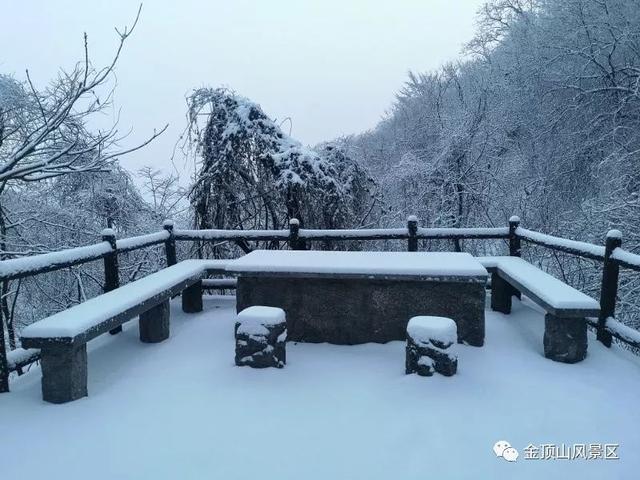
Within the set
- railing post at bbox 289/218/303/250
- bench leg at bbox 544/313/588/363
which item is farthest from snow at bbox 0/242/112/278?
bench leg at bbox 544/313/588/363

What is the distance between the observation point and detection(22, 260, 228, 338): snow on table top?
10.0ft

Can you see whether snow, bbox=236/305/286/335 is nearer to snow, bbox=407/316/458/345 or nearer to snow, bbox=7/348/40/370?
snow, bbox=407/316/458/345

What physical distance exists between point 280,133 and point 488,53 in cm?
1453

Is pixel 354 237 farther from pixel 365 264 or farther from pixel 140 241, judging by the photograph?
pixel 140 241

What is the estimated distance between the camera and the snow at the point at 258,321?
3.70 meters

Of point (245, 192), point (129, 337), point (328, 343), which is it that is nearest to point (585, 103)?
point (245, 192)

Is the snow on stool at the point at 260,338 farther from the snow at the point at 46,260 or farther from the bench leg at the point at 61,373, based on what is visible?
the snow at the point at 46,260

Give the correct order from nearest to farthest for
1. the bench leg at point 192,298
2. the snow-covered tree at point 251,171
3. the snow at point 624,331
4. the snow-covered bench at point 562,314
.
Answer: the snow-covered bench at point 562,314 < the snow at point 624,331 < the bench leg at point 192,298 < the snow-covered tree at point 251,171

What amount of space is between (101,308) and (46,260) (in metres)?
0.62

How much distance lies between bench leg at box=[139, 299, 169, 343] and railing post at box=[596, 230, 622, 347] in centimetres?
442

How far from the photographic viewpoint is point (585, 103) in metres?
9.70

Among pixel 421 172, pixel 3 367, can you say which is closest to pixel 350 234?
pixel 3 367

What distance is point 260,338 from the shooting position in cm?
372

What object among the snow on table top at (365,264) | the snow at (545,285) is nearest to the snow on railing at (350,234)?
the snow at (545,285)
